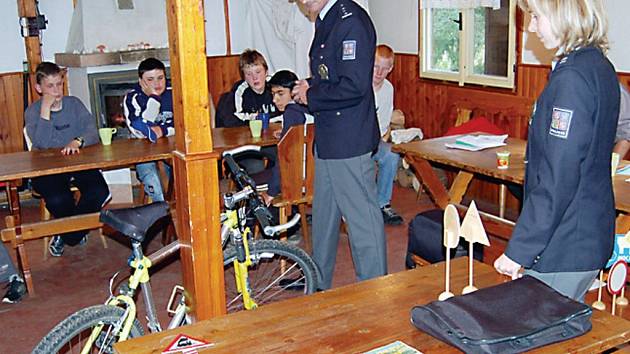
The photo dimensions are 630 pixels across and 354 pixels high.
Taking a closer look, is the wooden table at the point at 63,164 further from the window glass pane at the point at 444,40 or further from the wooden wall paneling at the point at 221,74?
the wooden wall paneling at the point at 221,74

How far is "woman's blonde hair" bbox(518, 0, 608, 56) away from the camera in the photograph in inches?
69.5

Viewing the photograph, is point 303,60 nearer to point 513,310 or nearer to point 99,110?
point 99,110

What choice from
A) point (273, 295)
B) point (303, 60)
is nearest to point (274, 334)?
point (273, 295)

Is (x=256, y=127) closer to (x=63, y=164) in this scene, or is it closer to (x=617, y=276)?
(x=63, y=164)

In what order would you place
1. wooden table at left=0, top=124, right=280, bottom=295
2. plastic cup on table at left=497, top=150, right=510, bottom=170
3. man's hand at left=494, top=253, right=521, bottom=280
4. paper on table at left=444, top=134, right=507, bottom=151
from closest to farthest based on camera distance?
man's hand at left=494, top=253, right=521, bottom=280
plastic cup on table at left=497, top=150, right=510, bottom=170
wooden table at left=0, top=124, right=280, bottom=295
paper on table at left=444, top=134, right=507, bottom=151

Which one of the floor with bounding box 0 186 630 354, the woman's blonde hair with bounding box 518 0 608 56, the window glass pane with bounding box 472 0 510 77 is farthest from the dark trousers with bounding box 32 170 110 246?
the woman's blonde hair with bounding box 518 0 608 56

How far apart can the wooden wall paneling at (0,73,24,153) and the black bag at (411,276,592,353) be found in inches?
186

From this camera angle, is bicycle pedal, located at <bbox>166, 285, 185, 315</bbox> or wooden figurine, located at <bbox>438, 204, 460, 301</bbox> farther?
bicycle pedal, located at <bbox>166, 285, 185, 315</bbox>

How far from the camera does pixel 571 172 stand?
178cm

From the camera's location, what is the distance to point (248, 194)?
2785 mm

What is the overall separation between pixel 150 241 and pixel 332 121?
193cm

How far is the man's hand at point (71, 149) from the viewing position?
12.8 ft

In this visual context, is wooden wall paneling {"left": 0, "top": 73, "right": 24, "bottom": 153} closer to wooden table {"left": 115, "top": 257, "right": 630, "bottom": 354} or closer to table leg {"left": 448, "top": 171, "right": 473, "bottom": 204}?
table leg {"left": 448, "top": 171, "right": 473, "bottom": 204}

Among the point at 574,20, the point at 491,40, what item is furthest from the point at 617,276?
the point at 491,40
